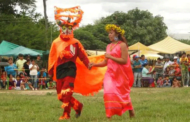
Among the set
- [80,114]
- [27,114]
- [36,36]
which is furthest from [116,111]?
[36,36]

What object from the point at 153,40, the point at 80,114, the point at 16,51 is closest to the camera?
the point at 80,114

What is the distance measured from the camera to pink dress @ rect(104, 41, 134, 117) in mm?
8688

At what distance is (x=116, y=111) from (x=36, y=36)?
A: 33620mm

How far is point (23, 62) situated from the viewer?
21828 mm

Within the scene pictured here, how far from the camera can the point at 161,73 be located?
2339 cm

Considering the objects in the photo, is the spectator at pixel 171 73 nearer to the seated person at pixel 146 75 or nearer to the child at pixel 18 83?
the seated person at pixel 146 75

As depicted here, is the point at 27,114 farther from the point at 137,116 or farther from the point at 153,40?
the point at 153,40

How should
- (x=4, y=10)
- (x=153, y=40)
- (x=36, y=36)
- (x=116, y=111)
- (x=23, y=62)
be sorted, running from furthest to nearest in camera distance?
(x=153, y=40)
(x=4, y=10)
(x=36, y=36)
(x=23, y=62)
(x=116, y=111)

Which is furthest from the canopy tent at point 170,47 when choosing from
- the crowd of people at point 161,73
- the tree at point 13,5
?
the tree at point 13,5

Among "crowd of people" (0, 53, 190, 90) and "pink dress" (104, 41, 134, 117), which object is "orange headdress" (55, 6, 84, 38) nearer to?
"pink dress" (104, 41, 134, 117)

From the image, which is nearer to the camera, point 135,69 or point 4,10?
point 135,69

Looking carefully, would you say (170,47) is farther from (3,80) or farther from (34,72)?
(3,80)

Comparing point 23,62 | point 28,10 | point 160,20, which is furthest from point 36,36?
point 160,20

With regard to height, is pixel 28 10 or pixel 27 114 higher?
A: pixel 28 10
